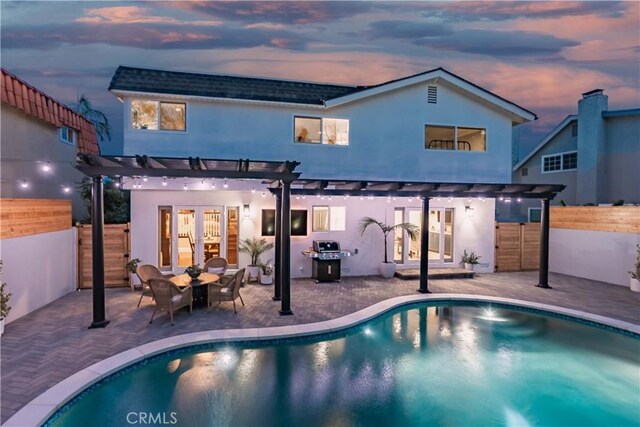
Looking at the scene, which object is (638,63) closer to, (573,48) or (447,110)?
(573,48)

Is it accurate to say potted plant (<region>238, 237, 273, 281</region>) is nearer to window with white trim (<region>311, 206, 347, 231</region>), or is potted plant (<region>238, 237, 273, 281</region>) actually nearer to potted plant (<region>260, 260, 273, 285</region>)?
potted plant (<region>260, 260, 273, 285</region>)

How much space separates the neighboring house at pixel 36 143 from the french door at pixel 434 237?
36.8 ft

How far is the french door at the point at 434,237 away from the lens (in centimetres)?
1284

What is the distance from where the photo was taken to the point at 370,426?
14.2 feet

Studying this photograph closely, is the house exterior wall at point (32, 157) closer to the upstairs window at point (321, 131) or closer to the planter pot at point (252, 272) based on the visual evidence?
the planter pot at point (252, 272)

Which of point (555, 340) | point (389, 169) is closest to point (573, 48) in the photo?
point (389, 169)

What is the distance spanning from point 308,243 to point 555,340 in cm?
760

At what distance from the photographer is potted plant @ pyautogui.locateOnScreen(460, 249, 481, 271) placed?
12648 mm

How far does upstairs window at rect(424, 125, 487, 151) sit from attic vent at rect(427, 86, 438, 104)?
99 centimetres

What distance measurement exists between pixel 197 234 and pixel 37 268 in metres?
4.18

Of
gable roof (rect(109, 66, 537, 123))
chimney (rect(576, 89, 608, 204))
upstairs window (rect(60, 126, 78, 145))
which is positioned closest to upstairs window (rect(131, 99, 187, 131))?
gable roof (rect(109, 66, 537, 123))

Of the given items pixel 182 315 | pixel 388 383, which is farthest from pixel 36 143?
pixel 388 383

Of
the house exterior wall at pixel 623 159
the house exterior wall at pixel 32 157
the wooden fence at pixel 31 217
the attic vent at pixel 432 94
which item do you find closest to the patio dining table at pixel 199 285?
the wooden fence at pixel 31 217

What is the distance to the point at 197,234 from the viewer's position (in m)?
10.9
